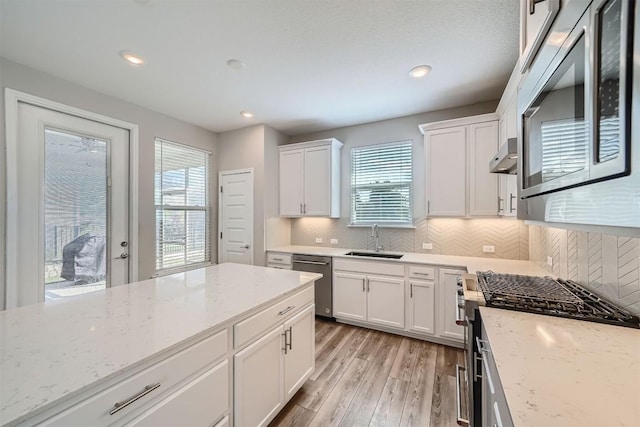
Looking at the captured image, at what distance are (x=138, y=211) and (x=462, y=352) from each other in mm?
4016

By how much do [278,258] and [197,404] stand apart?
260 cm

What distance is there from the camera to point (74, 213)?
2.58 meters

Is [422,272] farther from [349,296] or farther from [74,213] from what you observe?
[74,213]

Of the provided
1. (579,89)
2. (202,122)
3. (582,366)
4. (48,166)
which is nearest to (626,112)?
(579,89)

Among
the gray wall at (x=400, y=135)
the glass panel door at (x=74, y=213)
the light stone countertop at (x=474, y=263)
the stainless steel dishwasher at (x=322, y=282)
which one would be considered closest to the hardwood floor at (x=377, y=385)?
the stainless steel dishwasher at (x=322, y=282)

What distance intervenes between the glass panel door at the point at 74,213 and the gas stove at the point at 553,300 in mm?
3621

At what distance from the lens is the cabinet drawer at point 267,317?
134 cm

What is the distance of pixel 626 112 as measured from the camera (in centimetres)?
47

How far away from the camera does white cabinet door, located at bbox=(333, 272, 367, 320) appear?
3.13m

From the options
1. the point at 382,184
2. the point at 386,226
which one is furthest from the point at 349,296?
the point at 382,184

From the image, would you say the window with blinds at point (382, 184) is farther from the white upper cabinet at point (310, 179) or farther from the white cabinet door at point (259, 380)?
the white cabinet door at point (259, 380)

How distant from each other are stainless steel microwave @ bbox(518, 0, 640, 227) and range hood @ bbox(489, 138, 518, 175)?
0.56 meters

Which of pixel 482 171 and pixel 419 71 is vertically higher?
pixel 419 71

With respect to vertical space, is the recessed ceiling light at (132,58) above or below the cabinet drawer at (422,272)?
above
